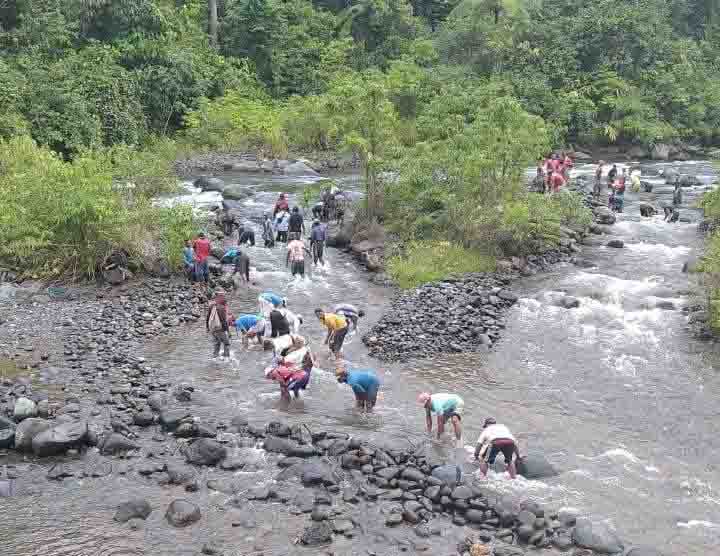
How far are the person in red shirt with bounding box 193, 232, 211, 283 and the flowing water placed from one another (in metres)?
1.31

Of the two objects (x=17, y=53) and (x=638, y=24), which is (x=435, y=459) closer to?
(x=17, y=53)

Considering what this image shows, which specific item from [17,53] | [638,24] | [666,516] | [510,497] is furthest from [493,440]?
[638,24]

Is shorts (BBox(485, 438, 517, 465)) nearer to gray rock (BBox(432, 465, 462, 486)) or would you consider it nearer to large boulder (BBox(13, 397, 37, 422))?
gray rock (BBox(432, 465, 462, 486))

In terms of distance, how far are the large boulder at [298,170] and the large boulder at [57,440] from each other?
88.4 feet

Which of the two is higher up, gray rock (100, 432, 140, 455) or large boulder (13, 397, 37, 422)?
large boulder (13, 397, 37, 422)

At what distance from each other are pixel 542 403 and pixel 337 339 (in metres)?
4.67

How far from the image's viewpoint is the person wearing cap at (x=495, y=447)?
12469 millimetres

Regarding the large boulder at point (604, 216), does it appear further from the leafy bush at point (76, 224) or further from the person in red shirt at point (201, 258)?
the leafy bush at point (76, 224)

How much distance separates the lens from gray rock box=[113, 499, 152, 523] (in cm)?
1124

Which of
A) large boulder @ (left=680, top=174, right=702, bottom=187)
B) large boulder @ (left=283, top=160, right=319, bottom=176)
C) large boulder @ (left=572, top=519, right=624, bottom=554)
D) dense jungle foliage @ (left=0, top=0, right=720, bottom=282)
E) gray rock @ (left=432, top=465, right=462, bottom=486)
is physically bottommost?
large boulder @ (left=572, top=519, right=624, bottom=554)

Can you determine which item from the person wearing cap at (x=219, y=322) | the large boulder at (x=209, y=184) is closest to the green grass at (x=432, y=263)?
the person wearing cap at (x=219, y=322)

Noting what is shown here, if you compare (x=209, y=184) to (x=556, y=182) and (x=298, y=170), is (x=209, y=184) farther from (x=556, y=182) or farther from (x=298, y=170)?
(x=556, y=182)

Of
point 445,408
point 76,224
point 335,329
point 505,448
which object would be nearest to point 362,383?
point 445,408

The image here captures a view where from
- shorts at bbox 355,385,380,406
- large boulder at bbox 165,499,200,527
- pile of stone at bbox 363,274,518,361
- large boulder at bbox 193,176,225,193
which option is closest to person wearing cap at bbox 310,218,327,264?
pile of stone at bbox 363,274,518,361
